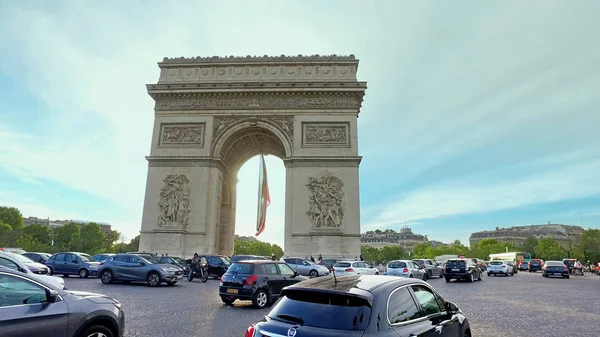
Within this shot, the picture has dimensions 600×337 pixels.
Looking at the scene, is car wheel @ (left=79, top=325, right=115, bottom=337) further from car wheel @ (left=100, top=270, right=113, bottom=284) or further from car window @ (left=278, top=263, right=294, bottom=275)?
car wheel @ (left=100, top=270, right=113, bottom=284)

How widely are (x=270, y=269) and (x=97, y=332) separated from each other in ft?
20.9

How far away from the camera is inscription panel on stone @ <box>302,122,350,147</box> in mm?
27922

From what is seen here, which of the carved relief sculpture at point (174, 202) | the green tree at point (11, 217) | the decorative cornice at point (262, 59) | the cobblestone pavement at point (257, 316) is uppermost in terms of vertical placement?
the decorative cornice at point (262, 59)

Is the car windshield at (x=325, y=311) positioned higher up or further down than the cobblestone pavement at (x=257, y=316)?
higher up

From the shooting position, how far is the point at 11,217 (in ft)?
234

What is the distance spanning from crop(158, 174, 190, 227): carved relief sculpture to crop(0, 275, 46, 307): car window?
894 inches

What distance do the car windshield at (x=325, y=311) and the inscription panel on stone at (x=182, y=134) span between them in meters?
26.5

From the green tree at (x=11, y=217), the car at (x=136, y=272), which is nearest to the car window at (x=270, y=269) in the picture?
the car at (x=136, y=272)

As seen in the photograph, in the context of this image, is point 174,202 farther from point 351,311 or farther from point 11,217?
point 11,217

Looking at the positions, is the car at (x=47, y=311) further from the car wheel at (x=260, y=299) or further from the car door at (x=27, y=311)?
the car wheel at (x=260, y=299)

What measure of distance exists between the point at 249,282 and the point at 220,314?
4.38 feet

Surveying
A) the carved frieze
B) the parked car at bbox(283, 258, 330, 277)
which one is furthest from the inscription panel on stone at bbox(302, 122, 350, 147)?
the parked car at bbox(283, 258, 330, 277)

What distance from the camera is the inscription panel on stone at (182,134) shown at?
93.9 feet

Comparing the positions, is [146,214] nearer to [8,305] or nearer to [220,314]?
[220,314]
